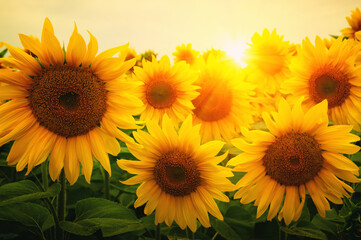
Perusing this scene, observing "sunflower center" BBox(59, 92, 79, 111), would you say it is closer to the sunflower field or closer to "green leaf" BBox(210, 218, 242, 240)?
the sunflower field

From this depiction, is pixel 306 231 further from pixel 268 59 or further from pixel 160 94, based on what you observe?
pixel 268 59

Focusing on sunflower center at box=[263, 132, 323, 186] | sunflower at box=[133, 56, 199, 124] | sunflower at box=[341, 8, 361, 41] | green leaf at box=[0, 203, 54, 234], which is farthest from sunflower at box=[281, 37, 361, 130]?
sunflower at box=[341, 8, 361, 41]

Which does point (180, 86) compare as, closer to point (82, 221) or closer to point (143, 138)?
point (143, 138)

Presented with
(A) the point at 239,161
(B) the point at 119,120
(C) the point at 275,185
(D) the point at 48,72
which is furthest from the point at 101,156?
(C) the point at 275,185

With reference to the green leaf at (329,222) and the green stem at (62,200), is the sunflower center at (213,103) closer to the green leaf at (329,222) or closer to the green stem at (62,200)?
the green leaf at (329,222)

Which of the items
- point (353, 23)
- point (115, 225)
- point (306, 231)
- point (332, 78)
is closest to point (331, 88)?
point (332, 78)

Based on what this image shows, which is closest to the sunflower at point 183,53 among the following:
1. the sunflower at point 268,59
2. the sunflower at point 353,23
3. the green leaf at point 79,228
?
the sunflower at point 353,23
